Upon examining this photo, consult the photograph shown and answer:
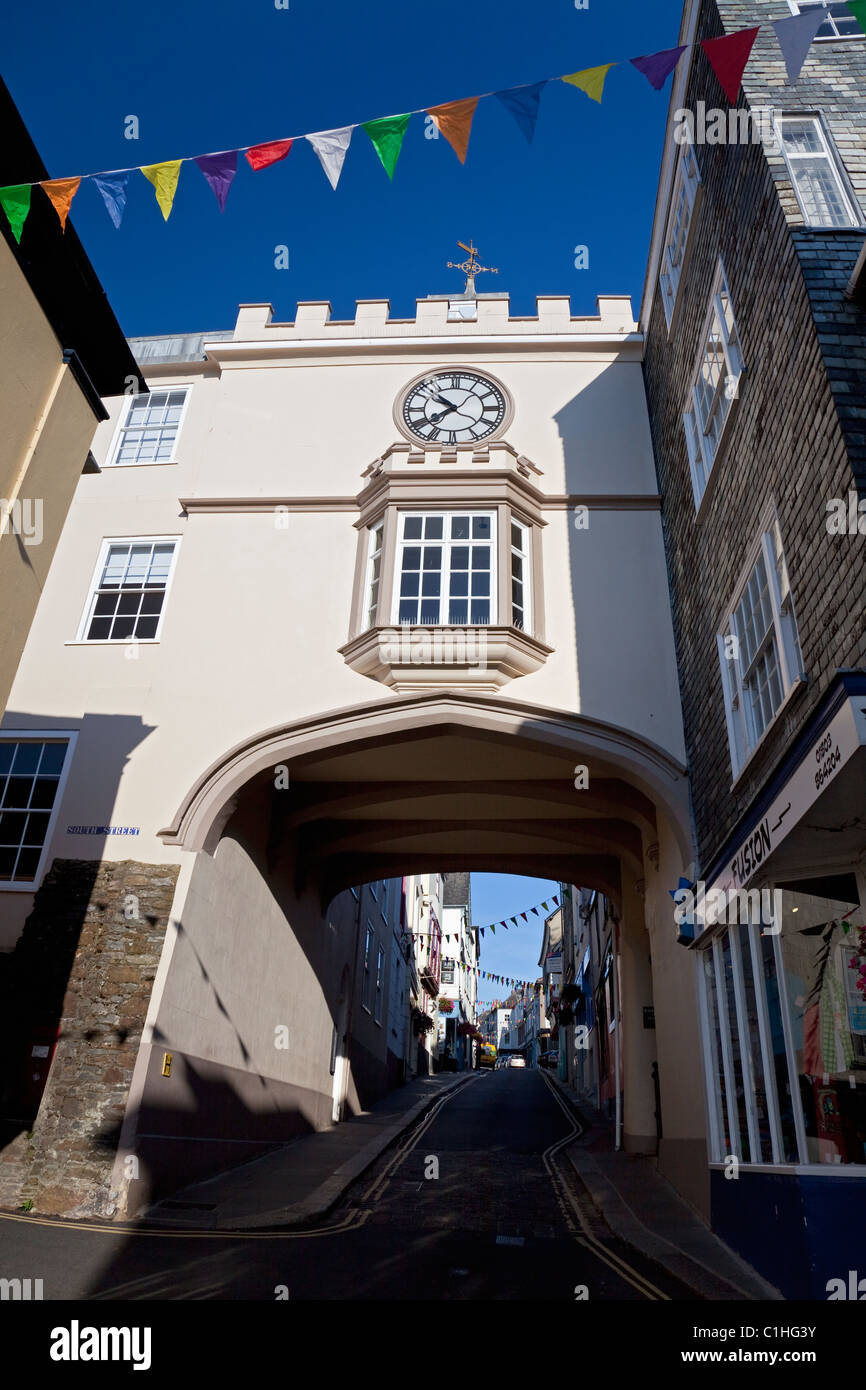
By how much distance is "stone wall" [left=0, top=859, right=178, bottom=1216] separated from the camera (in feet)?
31.2

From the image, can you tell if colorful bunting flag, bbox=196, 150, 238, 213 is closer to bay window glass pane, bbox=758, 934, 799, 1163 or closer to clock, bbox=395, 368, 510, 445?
clock, bbox=395, 368, 510, 445

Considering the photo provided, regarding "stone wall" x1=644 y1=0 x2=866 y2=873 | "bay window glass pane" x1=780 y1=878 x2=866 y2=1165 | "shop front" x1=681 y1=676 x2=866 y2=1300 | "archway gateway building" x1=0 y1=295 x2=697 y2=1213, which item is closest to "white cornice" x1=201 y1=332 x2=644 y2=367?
"archway gateway building" x1=0 y1=295 x2=697 y2=1213

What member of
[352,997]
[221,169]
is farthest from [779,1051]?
[352,997]

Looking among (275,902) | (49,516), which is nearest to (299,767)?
(275,902)

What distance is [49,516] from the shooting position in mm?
7988

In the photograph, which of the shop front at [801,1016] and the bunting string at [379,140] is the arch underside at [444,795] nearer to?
the shop front at [801,1016]

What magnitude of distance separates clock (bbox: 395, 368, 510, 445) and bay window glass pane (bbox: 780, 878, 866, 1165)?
9.84 m

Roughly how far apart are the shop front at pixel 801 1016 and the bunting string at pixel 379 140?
5777mm

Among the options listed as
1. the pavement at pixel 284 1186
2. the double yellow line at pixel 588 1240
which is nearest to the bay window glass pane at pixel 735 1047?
the double yellow line at pixel 588 1240

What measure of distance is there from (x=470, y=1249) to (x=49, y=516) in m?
7.61

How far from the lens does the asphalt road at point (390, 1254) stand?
6547 mm

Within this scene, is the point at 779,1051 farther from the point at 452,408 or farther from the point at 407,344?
the point at 407,344

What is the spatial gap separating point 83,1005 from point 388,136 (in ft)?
32.3

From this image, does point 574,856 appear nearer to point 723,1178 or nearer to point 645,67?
point 723,1178
